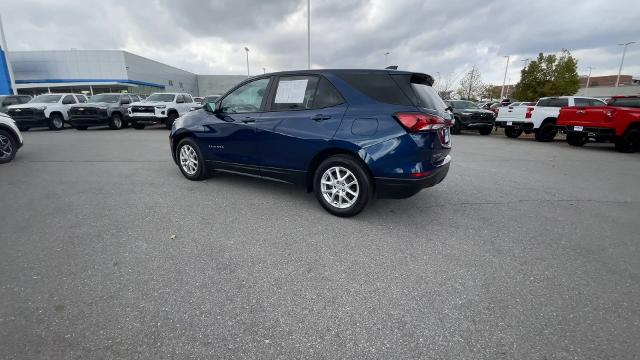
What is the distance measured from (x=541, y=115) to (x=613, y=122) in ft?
9.99

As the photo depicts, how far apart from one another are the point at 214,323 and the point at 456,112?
15.8m

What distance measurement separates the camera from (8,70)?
2691 cm

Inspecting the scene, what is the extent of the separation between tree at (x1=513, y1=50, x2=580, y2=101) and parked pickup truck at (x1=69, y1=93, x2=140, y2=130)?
131 feet

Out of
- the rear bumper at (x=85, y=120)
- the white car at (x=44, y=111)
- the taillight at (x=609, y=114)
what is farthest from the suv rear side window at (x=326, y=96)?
the white car at (x=44, y=111)

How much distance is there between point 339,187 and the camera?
3855 millimetres

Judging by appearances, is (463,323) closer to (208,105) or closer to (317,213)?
(317,213)

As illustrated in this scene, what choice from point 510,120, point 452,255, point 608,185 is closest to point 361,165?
point 452,255

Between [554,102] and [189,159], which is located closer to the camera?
[189,159]

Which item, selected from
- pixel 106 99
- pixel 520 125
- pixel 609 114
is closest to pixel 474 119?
pixel 520 125

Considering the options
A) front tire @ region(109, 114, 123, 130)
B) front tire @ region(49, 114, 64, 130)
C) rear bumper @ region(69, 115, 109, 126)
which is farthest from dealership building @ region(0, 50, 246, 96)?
rear bumper @ region(69, 115, 109, 126)

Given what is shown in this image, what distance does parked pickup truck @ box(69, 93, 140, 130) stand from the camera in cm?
1423

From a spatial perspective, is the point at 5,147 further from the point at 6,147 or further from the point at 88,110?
the point at 88,110

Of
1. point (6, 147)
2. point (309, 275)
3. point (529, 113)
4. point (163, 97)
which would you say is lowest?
point (309, 275)

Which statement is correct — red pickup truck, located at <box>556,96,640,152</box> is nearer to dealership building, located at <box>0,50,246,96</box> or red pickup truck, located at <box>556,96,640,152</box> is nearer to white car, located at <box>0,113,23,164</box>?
white car, located at <box>0,113,23,164</box>
